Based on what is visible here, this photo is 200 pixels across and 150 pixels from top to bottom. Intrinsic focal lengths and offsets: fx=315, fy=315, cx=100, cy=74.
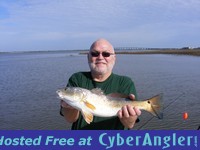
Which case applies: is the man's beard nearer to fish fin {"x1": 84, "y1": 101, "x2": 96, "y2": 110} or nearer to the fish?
the fish

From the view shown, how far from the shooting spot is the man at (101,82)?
4.63 metres

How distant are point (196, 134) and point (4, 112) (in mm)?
15392

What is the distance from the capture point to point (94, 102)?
436 cm

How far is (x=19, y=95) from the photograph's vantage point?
23219 millimetres

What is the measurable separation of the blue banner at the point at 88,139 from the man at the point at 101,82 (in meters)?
0.42

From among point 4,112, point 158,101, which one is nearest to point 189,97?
point 4,112

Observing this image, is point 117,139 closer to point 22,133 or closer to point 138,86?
point 22,133

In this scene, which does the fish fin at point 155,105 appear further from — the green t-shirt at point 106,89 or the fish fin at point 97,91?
the fish fin at point 97,91

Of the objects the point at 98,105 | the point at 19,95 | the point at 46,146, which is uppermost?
the point at 98,105

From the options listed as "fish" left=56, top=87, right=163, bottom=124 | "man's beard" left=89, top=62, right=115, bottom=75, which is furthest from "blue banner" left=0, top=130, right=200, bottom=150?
"man's beard" left=89, top=62, right=115, bottom=75

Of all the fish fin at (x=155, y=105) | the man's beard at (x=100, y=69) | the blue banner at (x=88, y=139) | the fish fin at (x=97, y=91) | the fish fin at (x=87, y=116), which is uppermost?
the man's beard at (x=100, y=69)

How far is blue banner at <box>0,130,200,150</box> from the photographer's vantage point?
13.5ft

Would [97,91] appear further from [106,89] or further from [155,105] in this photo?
[155,105]

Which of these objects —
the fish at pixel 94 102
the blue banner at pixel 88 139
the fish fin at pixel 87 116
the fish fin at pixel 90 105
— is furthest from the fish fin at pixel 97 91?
the blue banner at pixel 88 139
